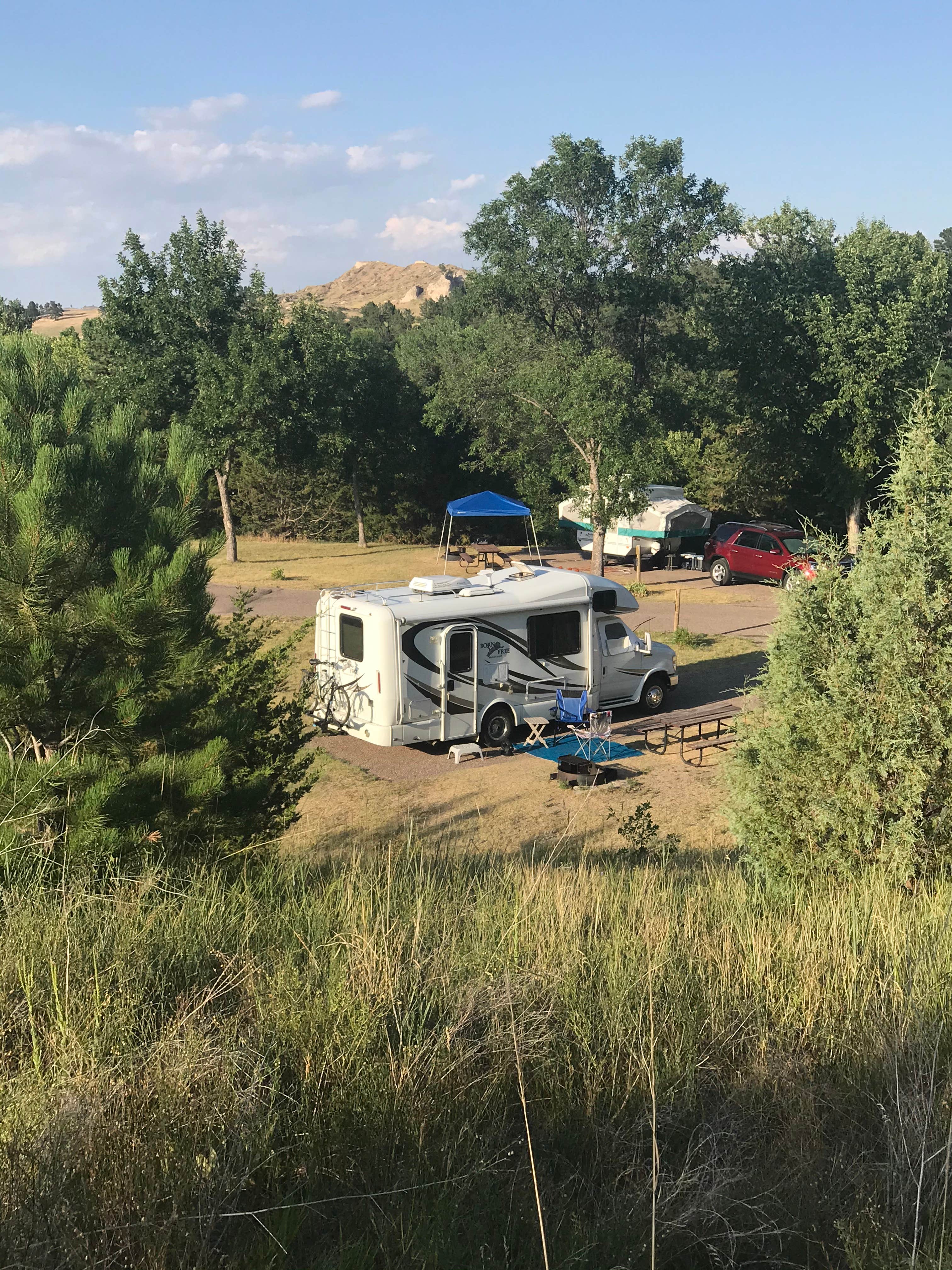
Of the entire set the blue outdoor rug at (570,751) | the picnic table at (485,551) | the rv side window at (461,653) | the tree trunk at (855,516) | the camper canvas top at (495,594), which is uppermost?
the tree trunk at (855,516)

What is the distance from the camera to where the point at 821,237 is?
3400cm

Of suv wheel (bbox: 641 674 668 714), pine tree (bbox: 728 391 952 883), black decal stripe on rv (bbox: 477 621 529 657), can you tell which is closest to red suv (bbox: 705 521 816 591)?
suv wheel (bbox: 641 674 668 714)

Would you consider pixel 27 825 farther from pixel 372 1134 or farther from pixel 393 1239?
pixel 393 1239

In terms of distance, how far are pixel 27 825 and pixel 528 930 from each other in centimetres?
267

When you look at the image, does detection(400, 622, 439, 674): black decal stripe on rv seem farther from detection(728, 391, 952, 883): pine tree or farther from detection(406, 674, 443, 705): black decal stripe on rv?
detection(728, 391, 952, 883): pine tree

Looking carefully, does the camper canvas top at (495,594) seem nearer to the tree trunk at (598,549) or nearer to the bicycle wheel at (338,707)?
the bicycle wheel at (338,707)

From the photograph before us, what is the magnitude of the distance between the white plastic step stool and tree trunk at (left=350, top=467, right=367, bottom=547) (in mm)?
22235

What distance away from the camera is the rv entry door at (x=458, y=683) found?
13203 mm

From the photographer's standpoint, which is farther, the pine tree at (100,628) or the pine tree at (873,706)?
the pine tree at (873,706)

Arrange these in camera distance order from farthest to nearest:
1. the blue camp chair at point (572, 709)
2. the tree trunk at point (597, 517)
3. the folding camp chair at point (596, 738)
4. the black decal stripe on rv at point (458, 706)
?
the tree trunk at point (597, 517) → the blue camp chair at point (572, 709) → the black decal stripe on rv at point (458, 706) → the folding camp chair at point (596, 738)

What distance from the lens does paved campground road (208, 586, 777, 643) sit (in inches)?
840

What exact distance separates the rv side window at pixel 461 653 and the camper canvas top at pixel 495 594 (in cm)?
26

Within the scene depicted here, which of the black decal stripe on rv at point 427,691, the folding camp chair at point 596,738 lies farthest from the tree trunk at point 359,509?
the folding camp chair at point 596,738

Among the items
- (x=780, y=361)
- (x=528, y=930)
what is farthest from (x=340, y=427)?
(x=528, y=930)
